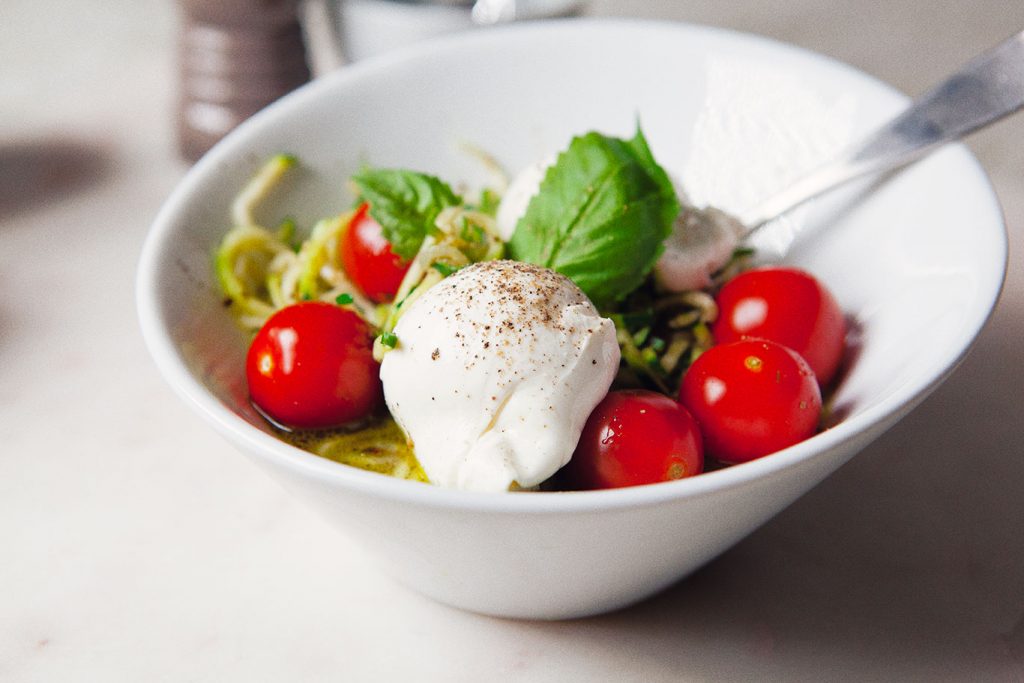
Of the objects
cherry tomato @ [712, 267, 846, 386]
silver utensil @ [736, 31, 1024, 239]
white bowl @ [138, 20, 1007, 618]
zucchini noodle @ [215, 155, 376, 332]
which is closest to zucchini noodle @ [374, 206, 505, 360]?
zucchini noodle @ [215, 155, 376, 332]

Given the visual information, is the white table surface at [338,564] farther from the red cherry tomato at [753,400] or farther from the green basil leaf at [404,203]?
the green basil leaf at [404,203]

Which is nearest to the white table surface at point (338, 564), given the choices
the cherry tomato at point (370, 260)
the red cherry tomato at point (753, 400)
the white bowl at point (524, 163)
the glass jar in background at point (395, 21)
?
the white bowl at point (524, 163)

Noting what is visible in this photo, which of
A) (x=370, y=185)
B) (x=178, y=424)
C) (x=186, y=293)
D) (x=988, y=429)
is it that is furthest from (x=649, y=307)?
(x=178, y=424)

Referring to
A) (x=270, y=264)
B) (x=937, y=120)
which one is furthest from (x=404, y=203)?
(x=937, y=120)

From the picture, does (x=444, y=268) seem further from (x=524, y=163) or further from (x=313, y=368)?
(x=524, y=163)

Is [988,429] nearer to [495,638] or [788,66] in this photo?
[788,66]

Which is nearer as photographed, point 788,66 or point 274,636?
point 274,636
